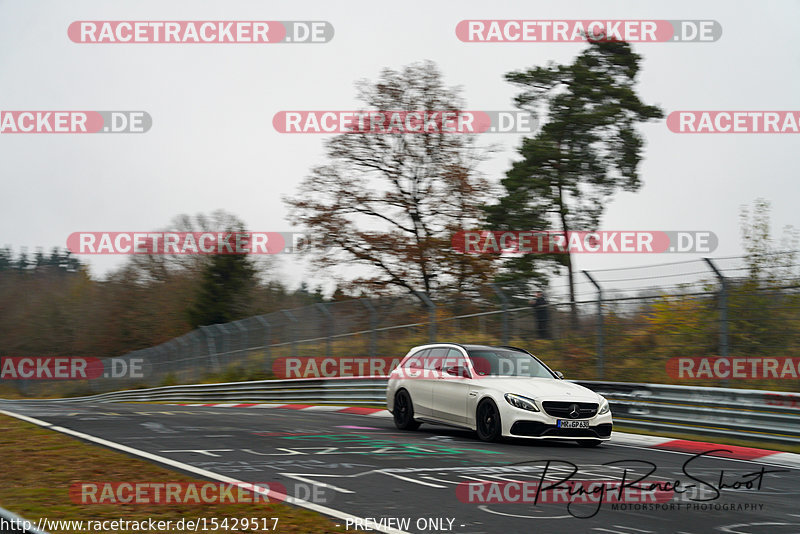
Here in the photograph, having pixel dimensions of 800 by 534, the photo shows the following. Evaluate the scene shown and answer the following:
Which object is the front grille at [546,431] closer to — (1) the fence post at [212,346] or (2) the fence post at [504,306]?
(2) the fence post at [504,306]

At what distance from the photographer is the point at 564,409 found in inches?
460

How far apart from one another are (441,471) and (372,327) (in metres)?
13.3

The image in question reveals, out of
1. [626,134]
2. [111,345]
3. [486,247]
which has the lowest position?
[111,345]

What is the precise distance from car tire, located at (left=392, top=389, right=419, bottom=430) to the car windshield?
1.54 meters

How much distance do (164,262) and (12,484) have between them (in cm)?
6173

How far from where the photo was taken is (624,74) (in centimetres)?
3312

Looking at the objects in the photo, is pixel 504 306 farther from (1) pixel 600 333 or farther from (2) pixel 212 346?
(2) pixel 212 346

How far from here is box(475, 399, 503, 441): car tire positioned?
11.7 metres

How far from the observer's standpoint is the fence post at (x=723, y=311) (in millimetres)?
13398

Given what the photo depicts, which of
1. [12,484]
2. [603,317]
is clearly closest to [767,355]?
[603,317]

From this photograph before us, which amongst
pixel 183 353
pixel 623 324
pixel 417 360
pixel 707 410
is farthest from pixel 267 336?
pixel 707 410

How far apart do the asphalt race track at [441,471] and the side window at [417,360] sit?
42.5 inches

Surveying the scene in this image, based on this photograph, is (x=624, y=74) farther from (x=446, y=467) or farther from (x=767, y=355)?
(x=446, y=467)

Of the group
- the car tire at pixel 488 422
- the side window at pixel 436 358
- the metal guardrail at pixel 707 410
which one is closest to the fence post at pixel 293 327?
the side window at pixel 436 358
